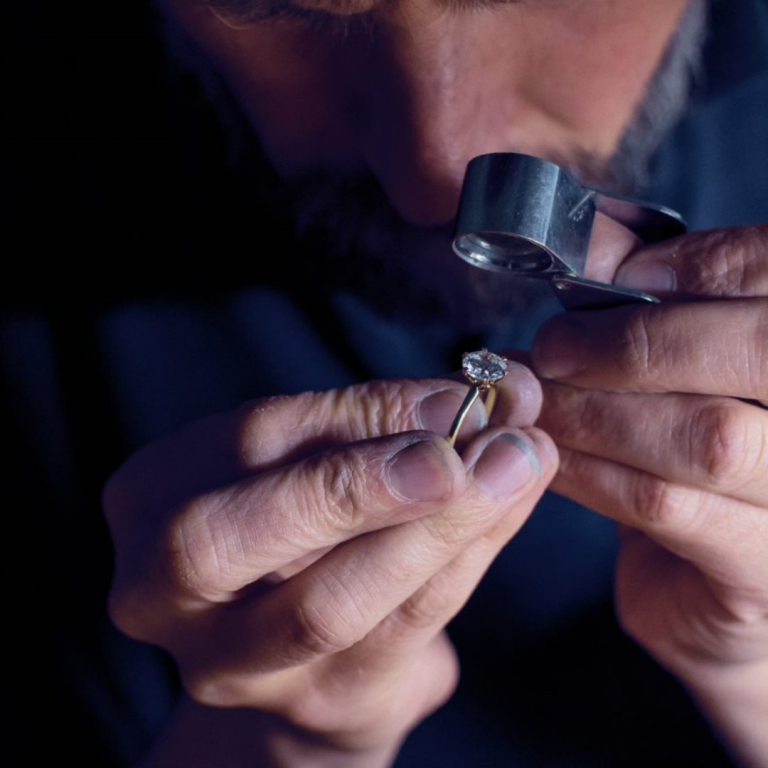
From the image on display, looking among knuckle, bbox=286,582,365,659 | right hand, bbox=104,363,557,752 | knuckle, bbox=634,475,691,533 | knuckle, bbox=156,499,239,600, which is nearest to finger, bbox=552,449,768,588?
knuckle, bbox=634,475,691,533

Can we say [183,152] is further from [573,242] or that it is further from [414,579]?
[414,579]

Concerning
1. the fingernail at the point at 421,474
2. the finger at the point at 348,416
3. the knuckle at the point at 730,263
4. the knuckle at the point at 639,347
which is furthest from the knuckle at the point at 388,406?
the knuckle at the point at 730,263

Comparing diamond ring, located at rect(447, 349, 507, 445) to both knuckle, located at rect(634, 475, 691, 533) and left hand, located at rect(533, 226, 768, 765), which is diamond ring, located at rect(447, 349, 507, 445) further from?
knuckle, located at rect(634, 475, 691, 533)

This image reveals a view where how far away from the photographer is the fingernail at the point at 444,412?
2.65 feet

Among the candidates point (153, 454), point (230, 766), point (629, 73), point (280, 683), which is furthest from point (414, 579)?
point (629, 73)

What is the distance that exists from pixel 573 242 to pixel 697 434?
9.6 inches

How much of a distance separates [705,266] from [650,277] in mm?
57

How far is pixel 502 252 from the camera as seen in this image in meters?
0.95

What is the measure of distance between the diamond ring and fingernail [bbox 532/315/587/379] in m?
0.06

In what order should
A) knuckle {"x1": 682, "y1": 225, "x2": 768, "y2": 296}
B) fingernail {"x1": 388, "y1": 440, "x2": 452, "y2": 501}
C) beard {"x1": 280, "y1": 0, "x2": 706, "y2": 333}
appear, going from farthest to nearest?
beard {"x1": 280, "y1": 0, "x2": 706, "y2": 333}
knuckle {"x1": 682, "y1": 225, "x2": 768, "y2": 296}
fingernail {"x1": 388, "y1": 440, "x2": 452, "y2": 501}

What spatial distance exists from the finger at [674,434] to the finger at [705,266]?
0.38 ft

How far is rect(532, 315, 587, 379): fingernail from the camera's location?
843 mm

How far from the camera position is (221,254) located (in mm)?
1490

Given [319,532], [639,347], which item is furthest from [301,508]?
[639,347]
